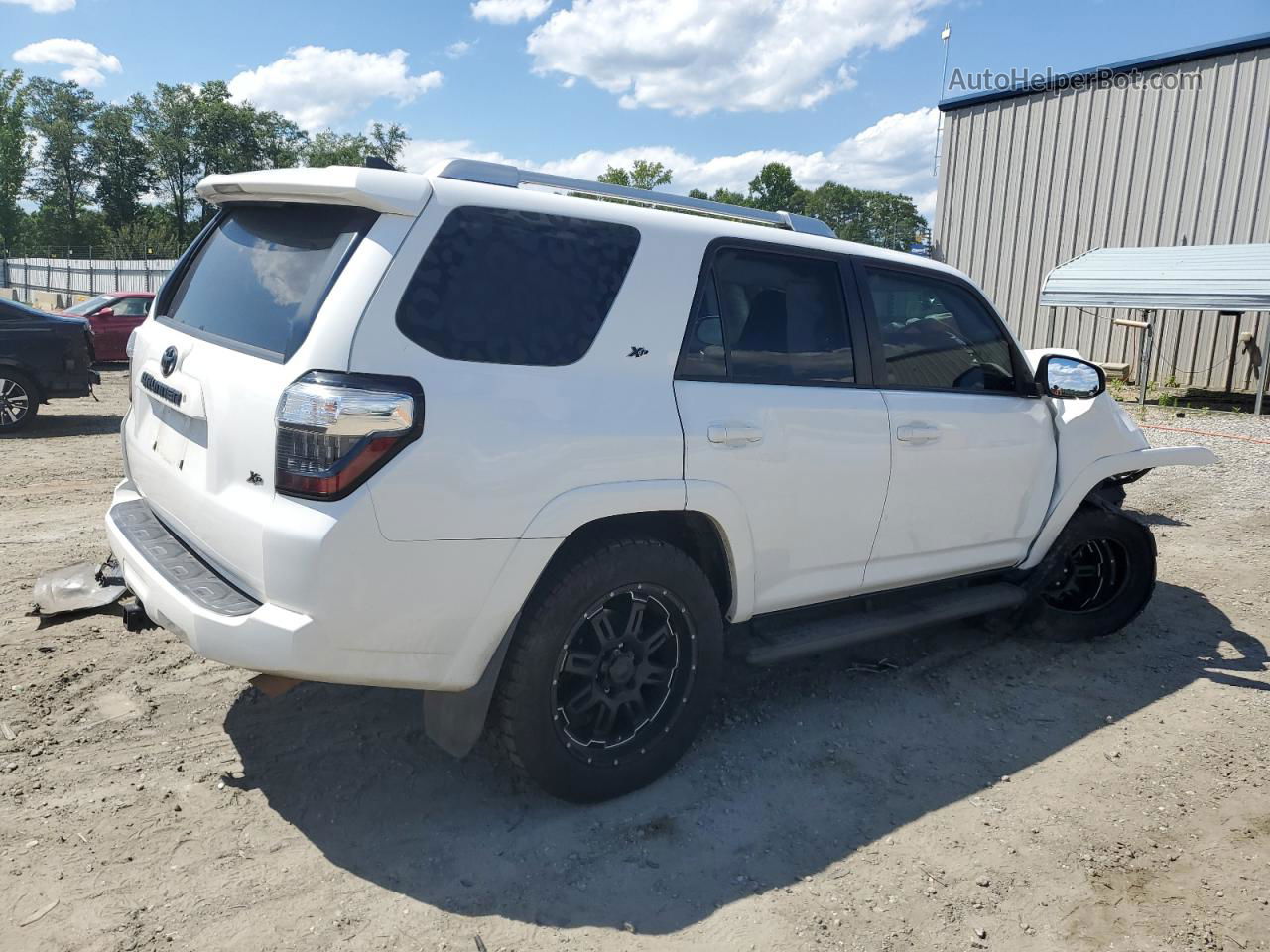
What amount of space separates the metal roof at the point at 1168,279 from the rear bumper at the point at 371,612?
13.9 metres

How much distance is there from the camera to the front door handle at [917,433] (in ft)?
12.0

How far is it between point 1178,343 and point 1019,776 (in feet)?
53.1

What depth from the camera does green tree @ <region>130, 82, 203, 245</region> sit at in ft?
240

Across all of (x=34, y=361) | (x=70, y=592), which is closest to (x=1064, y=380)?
(x=70, y=592)

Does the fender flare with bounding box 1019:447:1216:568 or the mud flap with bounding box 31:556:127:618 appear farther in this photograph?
the fender flare with bounding box 1019:447:1216:568

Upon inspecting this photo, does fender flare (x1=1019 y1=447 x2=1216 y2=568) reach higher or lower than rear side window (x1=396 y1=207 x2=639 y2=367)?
lower

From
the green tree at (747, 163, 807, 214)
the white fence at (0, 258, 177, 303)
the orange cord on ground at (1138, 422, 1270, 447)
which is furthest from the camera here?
the green tree at (747, 163, 807, 214)

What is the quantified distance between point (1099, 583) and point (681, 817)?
2.99m

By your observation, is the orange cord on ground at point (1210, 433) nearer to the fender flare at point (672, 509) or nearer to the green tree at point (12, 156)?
the fender flare at point (672, 509)

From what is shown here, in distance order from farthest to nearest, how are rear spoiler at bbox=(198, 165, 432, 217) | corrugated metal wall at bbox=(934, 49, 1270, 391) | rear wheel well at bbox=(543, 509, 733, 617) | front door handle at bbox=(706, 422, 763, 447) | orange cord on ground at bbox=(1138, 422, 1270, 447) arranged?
1. corrugated metal wall at bbox=(934, 49, 1270, 391)
2. orange cord on ground at bbox=(1138, 422, 1270, 447)
3. front door handle at bbox=(706, 422, 763, 447)
4. rear wheel well at bbox=(543, 509, 733, 617)
5. rear spoiler at bbox=(198, 165, 432, 217)

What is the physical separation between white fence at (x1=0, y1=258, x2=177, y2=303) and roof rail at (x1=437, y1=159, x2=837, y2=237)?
111 feet

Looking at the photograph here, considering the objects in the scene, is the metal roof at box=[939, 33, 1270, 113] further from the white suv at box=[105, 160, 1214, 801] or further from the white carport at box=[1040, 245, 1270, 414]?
the white suv at box=[105, 160, 1214, 801]

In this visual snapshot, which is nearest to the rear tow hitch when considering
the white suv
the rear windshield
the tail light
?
the white suv

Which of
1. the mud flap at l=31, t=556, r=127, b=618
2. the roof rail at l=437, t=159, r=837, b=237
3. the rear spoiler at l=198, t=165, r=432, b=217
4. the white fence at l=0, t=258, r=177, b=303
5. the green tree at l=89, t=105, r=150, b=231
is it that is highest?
the green tree at l=89, t=105, r=150, b=231
